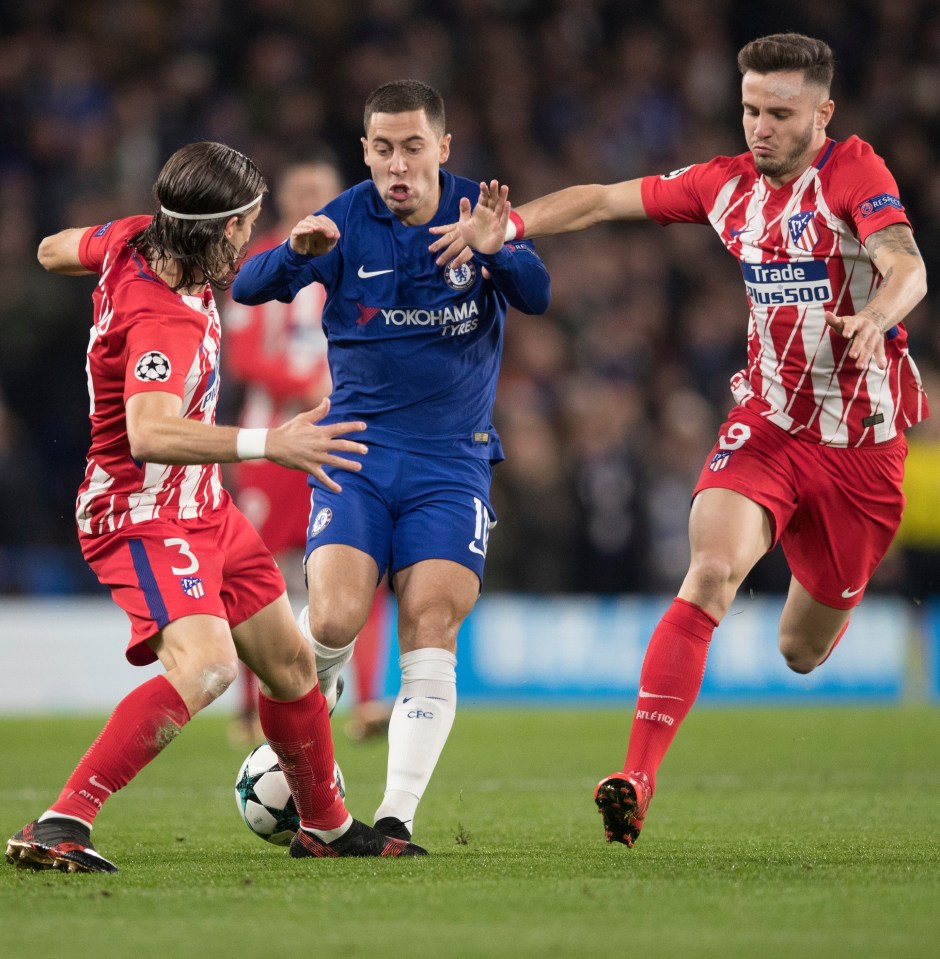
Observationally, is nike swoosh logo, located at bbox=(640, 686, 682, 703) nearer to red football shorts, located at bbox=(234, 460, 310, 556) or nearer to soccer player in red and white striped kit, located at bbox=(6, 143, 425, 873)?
soccer player in red and white striped kit, located at bbox=(6, 143, 425, 873)

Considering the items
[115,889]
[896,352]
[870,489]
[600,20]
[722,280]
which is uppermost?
[600,20]

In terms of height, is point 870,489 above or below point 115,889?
above

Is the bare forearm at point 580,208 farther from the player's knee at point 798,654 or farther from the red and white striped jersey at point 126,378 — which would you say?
the player's knee at point 798,654

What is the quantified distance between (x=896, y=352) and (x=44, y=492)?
8080 millimetres

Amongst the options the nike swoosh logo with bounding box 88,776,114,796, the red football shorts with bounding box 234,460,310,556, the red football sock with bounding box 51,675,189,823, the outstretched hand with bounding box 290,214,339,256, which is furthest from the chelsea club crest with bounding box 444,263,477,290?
the red football shorts with bounding box 234,460,310,556

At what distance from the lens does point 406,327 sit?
18.9 feet

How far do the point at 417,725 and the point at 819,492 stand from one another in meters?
1.61

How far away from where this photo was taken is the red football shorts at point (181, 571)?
464 centimetres

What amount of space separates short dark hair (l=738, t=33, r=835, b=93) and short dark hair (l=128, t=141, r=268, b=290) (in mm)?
1799

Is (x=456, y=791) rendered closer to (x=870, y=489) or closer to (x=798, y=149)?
(x=870, y=489)

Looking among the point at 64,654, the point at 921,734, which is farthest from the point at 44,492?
the point at 921,734

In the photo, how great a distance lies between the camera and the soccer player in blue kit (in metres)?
5.41

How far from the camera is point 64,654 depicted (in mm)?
11992

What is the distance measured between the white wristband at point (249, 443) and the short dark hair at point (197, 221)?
616 mm
